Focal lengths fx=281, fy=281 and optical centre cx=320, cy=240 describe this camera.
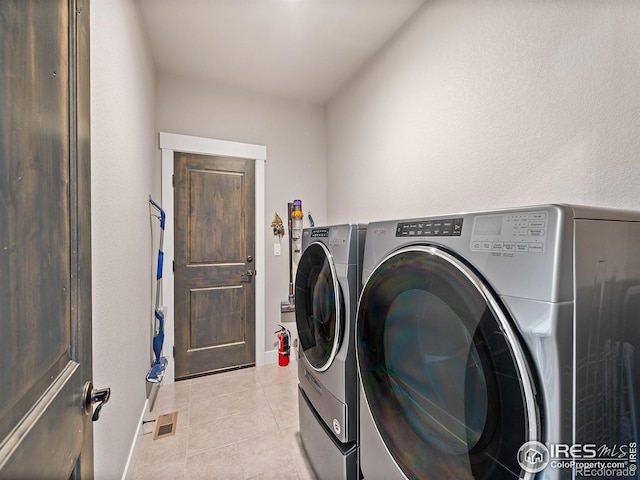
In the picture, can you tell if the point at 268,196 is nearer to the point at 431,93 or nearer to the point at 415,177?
the point at 415,177

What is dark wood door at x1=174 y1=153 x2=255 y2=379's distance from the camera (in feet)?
8.55

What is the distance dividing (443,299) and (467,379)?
19 cm

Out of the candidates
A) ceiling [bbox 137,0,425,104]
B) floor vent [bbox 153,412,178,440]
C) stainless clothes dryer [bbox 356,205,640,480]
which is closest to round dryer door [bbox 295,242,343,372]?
stainless clothes dryer [bbox 356,205,640,480]

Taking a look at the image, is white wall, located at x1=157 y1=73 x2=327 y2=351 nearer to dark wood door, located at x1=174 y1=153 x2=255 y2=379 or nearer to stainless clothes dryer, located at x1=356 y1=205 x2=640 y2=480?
dark wood door, located at x1=174 y1=153 x2=255 y2=379

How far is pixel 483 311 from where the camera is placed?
602 mm

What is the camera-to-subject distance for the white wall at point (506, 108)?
1063 mm

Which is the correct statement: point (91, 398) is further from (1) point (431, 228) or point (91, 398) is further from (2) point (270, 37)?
(2) point (270, 37)

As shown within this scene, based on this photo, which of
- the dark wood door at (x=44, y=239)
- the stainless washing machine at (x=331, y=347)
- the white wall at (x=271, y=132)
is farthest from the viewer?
the white wall at (x=271, y=132)

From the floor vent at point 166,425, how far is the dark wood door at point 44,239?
150cm

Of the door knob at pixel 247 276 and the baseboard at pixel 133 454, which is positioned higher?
the door knob at pixel 247 276

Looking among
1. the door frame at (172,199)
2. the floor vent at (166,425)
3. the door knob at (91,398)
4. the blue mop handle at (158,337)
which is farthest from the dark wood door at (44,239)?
the door frame at (172,199)

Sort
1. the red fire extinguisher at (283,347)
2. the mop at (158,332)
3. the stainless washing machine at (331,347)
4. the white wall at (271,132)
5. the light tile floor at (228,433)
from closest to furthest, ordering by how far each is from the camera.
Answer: the stainless washing machine at (331,347) → the light tile floor at (228,433) → the mop at (158,332) → the white wall at (271,132) → the red fire extinguisher at (283,347)

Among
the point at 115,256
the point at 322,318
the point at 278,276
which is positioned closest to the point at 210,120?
the point at 278,276

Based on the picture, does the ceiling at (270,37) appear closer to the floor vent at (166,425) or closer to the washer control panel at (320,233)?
the washer control panel at (320,233)
